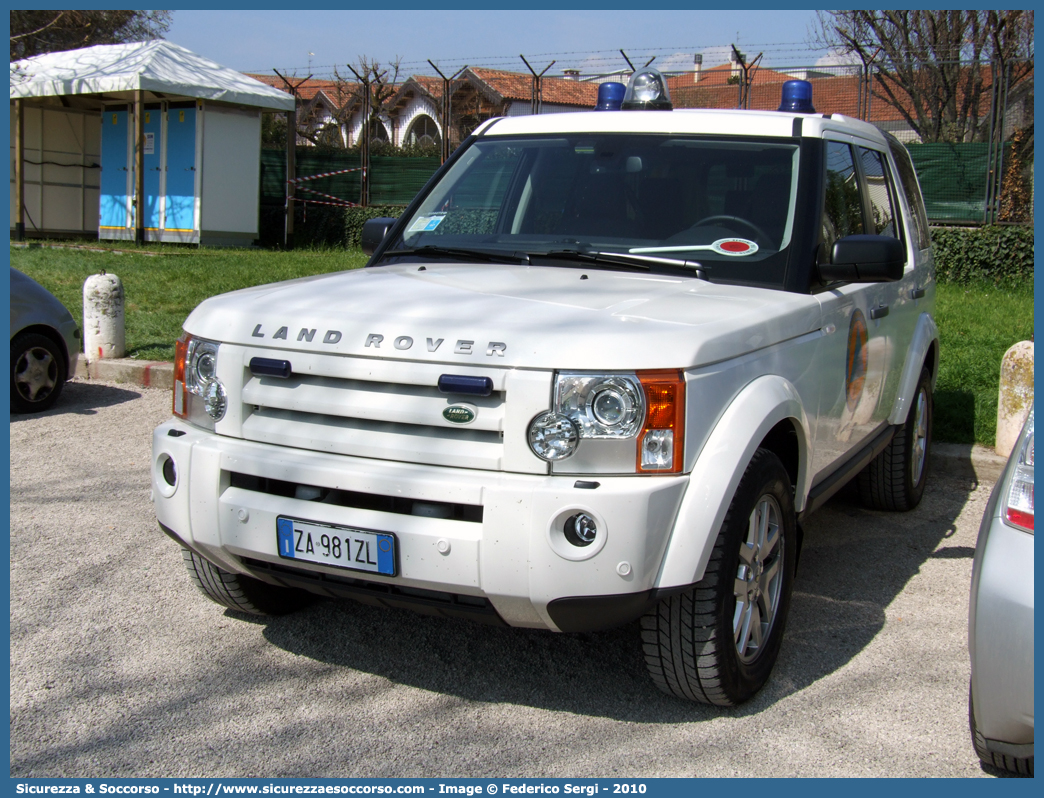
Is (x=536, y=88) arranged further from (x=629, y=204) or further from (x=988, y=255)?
(x=629, y=204)

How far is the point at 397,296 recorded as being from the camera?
3287 millimetres

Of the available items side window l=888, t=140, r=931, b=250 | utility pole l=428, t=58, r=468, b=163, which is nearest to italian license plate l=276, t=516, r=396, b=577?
side window l=888, t=140, r=931, b=250

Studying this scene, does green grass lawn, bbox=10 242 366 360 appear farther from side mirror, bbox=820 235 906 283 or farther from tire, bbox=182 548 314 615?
side mirror, bbox=820 235 906 283

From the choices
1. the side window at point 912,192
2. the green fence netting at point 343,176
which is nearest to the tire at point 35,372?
the side window at point 912,192

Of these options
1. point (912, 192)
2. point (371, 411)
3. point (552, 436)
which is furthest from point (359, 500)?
point (912, 192)

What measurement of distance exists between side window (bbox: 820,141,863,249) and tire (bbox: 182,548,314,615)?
100 inches

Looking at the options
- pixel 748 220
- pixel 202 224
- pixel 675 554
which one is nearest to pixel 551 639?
pixel 675 554

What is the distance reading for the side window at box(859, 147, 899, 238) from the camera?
4781 mm

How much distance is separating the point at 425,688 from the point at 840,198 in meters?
2.65

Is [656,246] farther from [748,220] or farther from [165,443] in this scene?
[165,443]

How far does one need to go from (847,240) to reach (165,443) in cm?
254

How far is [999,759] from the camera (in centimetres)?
272

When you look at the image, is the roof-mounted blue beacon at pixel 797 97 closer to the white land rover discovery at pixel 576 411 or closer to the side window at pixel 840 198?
the side window at pixel 840 198

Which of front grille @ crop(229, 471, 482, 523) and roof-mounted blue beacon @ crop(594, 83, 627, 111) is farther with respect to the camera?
roof-mounted blue beacon @ crop(594, 83, 627, 111)
